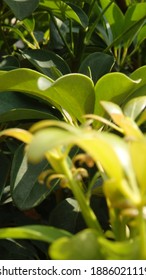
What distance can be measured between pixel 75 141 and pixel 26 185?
0.46 metres

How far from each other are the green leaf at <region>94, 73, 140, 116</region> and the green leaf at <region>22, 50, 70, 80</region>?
20 cm

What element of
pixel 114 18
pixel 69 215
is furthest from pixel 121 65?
pixel 69 215

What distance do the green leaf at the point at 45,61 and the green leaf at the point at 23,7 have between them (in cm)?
9

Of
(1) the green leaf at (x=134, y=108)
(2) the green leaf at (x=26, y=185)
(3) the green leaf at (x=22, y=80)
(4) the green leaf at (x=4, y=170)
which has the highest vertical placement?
(3) the green leaf at (x=22, y=80)

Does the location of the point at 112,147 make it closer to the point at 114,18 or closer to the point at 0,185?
the point at 0,185

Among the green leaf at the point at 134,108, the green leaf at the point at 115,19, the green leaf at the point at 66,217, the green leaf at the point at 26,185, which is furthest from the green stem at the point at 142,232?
the green leaf at the point at 115,19

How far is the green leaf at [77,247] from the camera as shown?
1.34 ft

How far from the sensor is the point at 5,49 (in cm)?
136

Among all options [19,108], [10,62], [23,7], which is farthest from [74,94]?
[10,62]

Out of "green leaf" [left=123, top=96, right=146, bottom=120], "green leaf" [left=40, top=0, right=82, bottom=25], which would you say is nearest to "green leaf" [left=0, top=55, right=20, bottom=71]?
"green leaf" [left=40, top=0, right=82, bottom=25]

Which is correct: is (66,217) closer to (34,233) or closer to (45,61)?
(45,61)

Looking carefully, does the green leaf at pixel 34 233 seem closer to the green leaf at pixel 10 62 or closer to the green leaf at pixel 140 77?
the green leaf at pixel 140 77

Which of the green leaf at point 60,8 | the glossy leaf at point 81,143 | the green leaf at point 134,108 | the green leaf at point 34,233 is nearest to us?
the glossy leaf at point 81,143

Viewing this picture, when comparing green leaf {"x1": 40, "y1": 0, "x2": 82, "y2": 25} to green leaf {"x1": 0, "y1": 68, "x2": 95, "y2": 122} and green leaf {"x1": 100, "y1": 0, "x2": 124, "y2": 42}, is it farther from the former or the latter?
green leaf {"x1": 0, "y1": 68, "x2": 95, "y2": 122}
